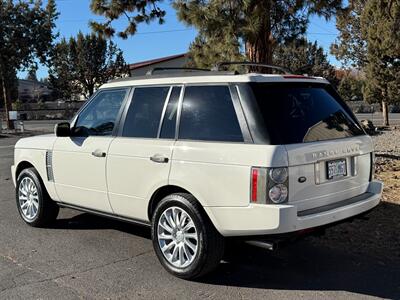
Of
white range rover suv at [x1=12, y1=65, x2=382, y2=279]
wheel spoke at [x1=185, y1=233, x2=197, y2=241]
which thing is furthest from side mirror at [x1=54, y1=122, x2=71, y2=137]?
wheel spoke at [x1=185, y1=233, x2=197, y2=241]

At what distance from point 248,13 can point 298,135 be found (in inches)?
187

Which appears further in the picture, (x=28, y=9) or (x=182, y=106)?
(x=28, y=9)

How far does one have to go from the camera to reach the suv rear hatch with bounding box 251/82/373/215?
14.1 feet

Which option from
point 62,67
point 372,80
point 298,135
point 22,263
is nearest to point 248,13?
point 298,135

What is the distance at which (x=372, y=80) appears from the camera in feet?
94.1

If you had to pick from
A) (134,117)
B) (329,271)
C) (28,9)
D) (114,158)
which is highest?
(28,9)

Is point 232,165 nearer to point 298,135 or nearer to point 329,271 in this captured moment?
point 298,135

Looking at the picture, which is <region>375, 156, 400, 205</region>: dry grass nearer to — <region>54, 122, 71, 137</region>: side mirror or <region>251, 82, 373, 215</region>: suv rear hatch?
<region>251, 82, 373, 215</region>: suv rear hatch

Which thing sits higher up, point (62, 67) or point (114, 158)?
point (62, 67)

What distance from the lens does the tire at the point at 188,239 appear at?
4.52 meters

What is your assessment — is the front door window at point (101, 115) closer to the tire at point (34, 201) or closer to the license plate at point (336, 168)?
the tire at point (34, 201)

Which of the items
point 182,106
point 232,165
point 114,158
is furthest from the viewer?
point 114,158

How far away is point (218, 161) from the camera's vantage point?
440 cm

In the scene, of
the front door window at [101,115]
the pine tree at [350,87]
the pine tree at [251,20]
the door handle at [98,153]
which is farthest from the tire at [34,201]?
the pine tree at [350,87]
